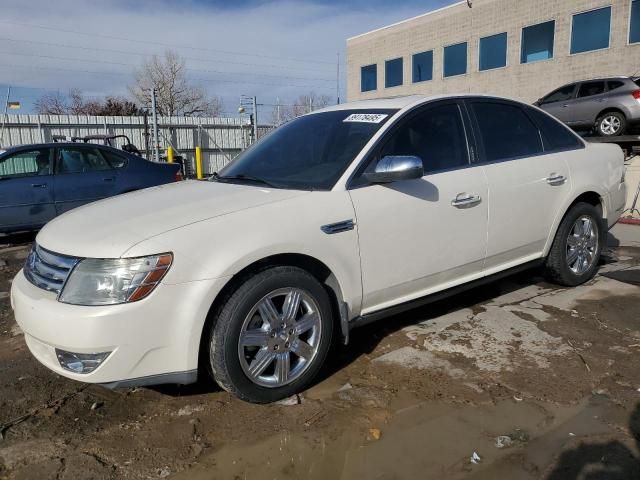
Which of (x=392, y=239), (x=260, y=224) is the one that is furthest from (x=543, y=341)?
(x=260, y=224)

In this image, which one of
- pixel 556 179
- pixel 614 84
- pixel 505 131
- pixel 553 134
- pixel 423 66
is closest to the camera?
pixel 505 131

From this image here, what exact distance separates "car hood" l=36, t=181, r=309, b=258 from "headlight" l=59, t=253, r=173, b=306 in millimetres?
63

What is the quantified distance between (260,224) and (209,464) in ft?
3.90

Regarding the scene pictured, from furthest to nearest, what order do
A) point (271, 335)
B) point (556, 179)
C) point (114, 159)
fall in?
1. point (114, 159)
2. point (556, 179)
3. point (271, 335)

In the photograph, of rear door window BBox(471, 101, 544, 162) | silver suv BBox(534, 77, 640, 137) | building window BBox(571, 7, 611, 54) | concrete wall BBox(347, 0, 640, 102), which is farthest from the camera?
building window BBox(571, 7, 611, 54)

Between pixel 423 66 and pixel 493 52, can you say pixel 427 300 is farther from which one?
pixel 423 66

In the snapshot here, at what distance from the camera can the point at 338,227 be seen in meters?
3.07

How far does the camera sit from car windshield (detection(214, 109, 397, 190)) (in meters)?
3.34

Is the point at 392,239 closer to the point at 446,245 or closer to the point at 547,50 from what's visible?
the point at 446,245

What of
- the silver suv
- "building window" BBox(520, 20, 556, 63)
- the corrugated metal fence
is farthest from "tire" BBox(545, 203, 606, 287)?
"building window" BBox(520, 20, 556, 63)

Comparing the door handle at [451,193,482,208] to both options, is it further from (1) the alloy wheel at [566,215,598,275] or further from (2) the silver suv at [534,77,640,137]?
(2) the silver suv at [534,77,640,137]

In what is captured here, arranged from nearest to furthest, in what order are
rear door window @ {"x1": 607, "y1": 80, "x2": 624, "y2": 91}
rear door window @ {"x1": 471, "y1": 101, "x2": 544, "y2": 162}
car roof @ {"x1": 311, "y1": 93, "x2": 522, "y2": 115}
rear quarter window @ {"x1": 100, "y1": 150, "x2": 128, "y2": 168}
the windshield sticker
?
the windshield sticker < car roof @ {"x1": 311, "y1": 93, "x2": 522, "y2": 115} < rear door window @ {"x1": 471, "y1": 101, "x2": 544, "y2": 162} < rear quarter window @ {"x1": 100, "y1": 150, "x2": 128, "y2": 168} < rear door window @ {"x1": 607, "y1": 80, "x2": 624, "y2": 91}

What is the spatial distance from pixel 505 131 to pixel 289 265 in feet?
7.38

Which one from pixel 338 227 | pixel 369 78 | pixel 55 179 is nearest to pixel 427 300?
pixel 338 227
